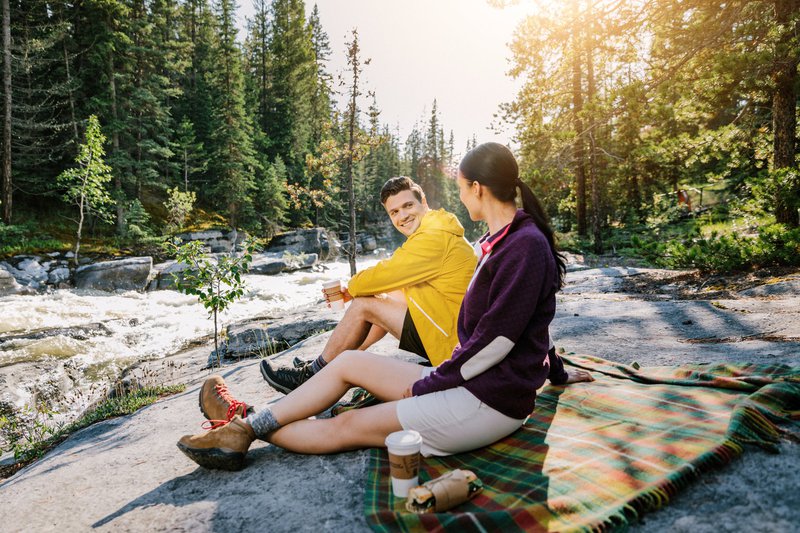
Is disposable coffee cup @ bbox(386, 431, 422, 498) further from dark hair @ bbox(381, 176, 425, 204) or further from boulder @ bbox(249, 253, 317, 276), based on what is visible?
boulder @ bbox(249, 253, 317, 276)

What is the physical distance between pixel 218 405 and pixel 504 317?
1.85 meters

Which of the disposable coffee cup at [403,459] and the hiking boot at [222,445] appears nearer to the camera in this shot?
the disposable coffee cup at [403,459]

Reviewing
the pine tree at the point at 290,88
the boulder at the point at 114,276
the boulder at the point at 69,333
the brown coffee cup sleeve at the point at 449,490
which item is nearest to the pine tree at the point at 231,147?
the pine tree at the point at 290,88

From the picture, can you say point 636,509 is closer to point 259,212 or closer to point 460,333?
point 460,333

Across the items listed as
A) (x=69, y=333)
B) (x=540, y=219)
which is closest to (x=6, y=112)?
(x=69, y=333)

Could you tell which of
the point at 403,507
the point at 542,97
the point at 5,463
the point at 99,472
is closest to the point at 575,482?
the point at 403,507

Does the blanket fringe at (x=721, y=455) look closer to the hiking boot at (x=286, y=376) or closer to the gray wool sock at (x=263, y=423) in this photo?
the gray wool sock at (x=263, y=423)

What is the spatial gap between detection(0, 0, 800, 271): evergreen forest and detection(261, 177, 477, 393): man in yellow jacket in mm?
4938

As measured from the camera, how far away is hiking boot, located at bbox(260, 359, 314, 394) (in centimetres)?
321

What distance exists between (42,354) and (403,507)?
30.2 feet

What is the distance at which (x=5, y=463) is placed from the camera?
3930 mm

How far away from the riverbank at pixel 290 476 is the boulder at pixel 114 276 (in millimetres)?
13034

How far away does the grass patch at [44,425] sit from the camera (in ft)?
13.1

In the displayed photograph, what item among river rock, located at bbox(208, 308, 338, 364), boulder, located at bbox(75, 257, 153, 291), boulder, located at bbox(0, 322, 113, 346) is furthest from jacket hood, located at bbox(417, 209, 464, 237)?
boulder, located at bbox(75, 257, 153, 291)
